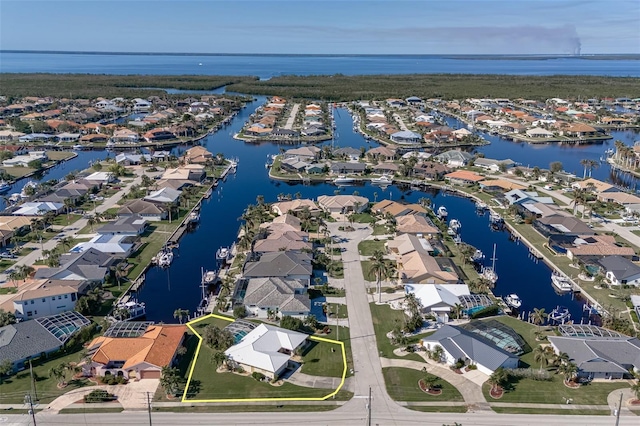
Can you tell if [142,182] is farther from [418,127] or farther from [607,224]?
[418,127]

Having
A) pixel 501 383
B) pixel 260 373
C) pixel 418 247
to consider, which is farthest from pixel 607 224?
pixel 260 373

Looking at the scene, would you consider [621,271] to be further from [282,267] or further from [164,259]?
[164,259]

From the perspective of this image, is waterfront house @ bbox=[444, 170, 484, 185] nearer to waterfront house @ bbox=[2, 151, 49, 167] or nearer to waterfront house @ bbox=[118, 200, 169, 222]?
waterfront house @ bbox=[118, 200, 169, 222]

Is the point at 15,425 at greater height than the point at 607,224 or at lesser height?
lesser

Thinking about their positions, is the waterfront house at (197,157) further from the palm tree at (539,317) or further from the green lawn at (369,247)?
the palm tree at (539,317)

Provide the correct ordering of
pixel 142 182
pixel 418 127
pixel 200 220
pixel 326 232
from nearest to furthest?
1. pixel 326 232
2. pixel 200 220
3. pixel 142 182
4. pixel 418 127

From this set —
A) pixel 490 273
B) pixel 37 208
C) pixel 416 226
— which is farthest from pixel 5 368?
pixel 416 226
